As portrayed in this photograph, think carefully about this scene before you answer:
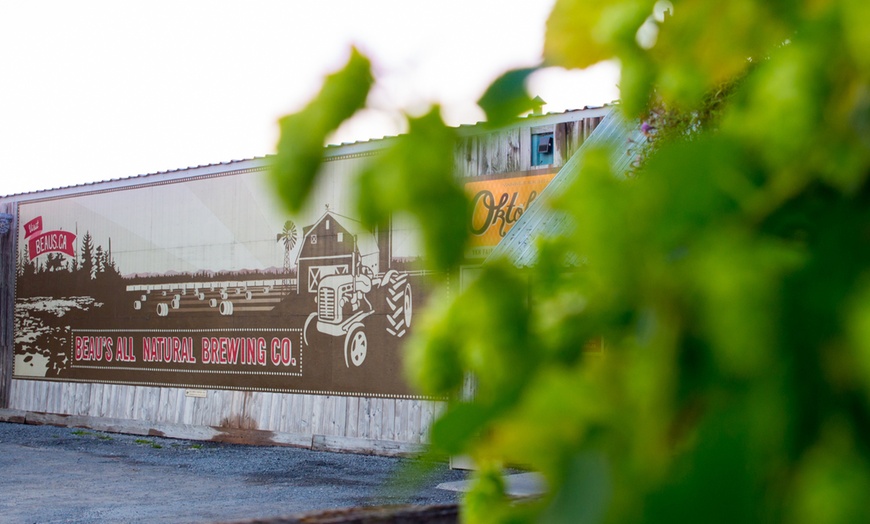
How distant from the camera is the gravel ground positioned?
8227 millimetres

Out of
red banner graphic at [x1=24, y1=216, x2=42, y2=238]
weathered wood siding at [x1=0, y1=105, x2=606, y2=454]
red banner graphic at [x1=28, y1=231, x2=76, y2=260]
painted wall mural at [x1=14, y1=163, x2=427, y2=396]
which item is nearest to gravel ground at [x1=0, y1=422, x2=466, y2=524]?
weathered wood siding at [x1=0, y1=105, x2=606, y2=454]

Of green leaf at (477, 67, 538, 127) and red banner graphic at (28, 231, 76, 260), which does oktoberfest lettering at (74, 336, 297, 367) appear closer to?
red banner graphic at (28, 231, 76, 260)

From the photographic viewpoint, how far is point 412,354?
38 cm

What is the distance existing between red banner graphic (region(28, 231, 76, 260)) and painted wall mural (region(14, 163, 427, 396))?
0.03 metres

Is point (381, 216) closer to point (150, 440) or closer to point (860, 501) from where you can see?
point (860, 501)

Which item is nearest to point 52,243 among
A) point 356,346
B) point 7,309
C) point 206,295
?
point 7,309

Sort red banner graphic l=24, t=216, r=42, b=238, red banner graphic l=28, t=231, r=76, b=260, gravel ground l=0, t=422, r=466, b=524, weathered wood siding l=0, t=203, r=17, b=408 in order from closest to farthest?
gravel ground l=0, t=422, r=466, b=524 < red banner graphic l=28, t=231, r=76, b=260 < red banner graphic l=24, t=216, r=42, b=238 < weathered wood siding l=0, t=203, r=17, b=408

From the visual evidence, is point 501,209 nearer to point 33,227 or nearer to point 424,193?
point 33,227

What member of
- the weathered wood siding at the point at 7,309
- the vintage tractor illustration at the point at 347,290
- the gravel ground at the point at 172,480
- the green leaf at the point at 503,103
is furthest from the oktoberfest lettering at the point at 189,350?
the green leaf at the point at 503,103

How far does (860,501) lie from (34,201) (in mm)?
17180

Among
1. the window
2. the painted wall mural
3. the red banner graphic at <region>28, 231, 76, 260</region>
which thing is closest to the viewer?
the window

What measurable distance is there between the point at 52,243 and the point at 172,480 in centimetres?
696

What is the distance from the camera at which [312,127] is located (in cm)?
31

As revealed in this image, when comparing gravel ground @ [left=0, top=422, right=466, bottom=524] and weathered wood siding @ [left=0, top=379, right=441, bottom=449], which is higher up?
weathered wood siding @ [left=0, top=379, right=441, bottom=449]
